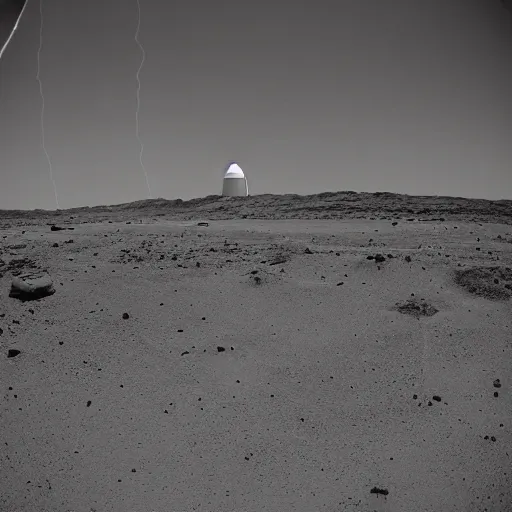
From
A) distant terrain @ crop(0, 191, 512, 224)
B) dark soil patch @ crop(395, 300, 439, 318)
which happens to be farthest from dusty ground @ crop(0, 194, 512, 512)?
distant terrain @ crop(0, 191, 512, 224)

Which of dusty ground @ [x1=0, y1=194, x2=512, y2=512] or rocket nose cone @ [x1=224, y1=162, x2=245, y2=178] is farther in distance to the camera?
rocket nose cone @ [x1=224, y1=162, x2=245, y2=178]

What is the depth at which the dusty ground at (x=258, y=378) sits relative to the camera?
413 centimetres

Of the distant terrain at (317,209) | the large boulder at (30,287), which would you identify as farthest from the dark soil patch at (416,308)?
the large boulder at (30,287)

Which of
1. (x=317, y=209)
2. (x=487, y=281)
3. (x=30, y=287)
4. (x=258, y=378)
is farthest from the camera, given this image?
(x=317, y=209)

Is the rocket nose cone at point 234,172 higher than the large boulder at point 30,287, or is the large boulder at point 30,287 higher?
the rocket nose cone at point 234,172

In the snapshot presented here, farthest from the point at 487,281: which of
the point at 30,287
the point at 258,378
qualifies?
the point at 30,287

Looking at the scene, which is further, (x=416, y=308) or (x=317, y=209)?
(x=317, y=209)

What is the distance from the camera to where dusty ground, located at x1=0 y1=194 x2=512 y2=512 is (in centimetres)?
413

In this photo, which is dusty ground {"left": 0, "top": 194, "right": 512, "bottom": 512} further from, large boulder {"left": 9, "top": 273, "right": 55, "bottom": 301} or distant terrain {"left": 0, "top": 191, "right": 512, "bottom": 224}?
distant terrain {"left": 0, "top": 191, "right": 512, "bottom": 224}

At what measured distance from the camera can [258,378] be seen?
16.5 ft

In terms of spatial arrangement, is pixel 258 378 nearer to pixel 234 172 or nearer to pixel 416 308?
pixel 416 308

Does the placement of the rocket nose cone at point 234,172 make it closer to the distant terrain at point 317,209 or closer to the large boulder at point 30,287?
the distant terrain at point 317,209

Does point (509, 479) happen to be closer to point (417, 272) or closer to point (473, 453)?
point (473, 453)

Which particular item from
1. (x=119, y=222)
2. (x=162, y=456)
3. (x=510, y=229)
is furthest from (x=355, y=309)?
(x=119, y=222)
